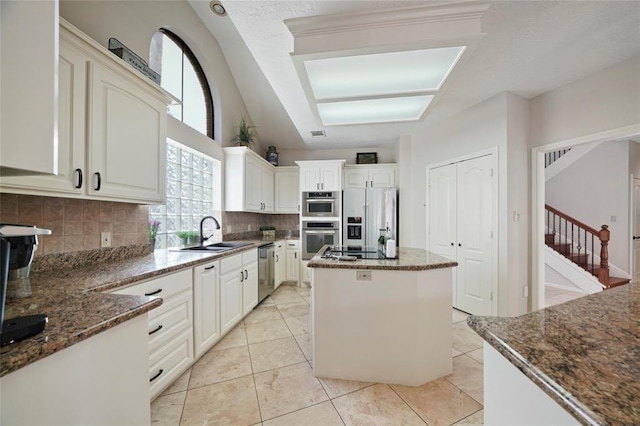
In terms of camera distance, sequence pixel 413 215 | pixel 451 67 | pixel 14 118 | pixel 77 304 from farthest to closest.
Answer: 1. pixel 413 215
2. pixel 451 67
3. pixel 77 304
4. pixel 14 118

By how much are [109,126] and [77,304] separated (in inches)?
44.2

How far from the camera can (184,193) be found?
2949 millimetres

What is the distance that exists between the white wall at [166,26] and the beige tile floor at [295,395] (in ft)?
8.40

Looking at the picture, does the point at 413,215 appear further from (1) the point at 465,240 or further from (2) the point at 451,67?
(2) the point at 451,67

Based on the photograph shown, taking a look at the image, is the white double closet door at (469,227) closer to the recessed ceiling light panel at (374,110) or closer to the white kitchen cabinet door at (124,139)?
the recessed ceiling light panel at (374,110)

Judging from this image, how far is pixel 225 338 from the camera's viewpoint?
2.47 m

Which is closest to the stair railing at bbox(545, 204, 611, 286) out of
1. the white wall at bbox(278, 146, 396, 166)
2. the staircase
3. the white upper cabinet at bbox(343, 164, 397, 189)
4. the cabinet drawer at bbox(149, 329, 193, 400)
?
the staircase

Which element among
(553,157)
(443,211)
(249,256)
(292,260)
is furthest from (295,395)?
(553,157)

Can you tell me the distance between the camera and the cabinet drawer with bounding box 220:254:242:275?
7.81 feet

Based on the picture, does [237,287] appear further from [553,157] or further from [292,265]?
[553,157]

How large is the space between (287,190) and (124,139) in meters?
3.27

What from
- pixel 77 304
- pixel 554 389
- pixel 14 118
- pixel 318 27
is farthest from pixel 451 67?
pixel 77 304

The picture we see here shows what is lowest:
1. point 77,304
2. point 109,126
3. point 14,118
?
point 77,304

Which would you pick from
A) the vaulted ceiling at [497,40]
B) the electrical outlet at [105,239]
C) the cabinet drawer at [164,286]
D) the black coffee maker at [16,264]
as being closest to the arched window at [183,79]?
the vaulted ceiling at [497,40]
